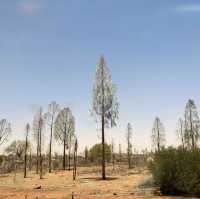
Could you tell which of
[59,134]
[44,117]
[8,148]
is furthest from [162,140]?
[8,148]

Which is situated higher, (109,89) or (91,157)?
(109,89)

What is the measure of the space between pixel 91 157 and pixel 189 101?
45543 millimetres

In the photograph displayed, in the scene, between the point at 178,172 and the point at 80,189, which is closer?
the point at 178,172

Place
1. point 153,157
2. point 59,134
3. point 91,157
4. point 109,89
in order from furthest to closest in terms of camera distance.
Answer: point 91,157 < point 59,134 < point 109,89 < point 153,157

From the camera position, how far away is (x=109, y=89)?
1666 inches

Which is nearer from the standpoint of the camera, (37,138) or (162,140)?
(37,138)

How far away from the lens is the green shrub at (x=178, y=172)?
2291 centimetres

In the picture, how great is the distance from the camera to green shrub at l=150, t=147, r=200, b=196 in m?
22.9

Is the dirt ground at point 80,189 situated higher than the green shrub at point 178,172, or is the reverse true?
the green shrub at point 178,172

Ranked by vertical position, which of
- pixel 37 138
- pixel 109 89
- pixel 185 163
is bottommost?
pixel 185 163

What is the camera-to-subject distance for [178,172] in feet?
76.9

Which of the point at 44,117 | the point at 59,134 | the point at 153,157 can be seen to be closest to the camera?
the point at 153,157

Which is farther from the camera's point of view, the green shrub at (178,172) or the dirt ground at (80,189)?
the green shrub at (178,172)

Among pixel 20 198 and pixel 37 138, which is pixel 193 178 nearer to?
pixel 20 198
